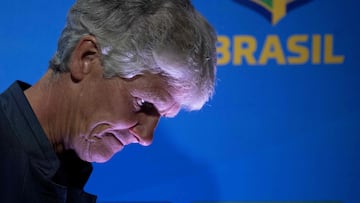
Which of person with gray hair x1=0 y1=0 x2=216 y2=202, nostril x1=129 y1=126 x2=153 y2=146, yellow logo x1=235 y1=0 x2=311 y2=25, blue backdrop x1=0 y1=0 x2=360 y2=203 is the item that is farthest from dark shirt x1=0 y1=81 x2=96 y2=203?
yellow logo x1=235 y1=0 x2=311 y2=25

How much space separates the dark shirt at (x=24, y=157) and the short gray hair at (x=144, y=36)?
75mm

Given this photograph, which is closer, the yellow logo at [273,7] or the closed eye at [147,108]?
the closed eye at [147,108]

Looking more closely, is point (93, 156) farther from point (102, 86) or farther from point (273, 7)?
point (273, 7)

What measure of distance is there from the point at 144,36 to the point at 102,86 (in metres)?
0.09

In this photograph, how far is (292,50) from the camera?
103 cm

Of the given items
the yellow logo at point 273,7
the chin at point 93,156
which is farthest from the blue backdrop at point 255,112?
the chin at point 93,156

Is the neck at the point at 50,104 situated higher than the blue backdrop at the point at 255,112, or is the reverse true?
the blue backdrop at the point at 255,112

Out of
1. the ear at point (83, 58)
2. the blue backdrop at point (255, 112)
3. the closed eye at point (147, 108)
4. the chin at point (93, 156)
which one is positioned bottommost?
the chin at point (93, 156)

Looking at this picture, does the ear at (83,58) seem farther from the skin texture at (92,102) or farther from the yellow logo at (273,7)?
the yellow logo at (273,7)

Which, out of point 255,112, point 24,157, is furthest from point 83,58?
point 255,112

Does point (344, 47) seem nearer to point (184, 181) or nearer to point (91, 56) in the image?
point (184, 181)

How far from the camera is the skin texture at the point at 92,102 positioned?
685 mm

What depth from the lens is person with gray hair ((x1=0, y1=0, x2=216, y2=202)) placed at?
66cm

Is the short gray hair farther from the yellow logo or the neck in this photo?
the yellow logo
